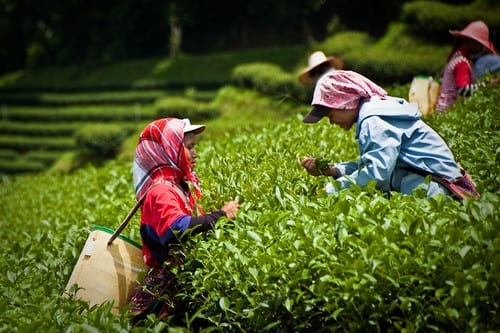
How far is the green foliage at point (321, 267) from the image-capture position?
3.10 m

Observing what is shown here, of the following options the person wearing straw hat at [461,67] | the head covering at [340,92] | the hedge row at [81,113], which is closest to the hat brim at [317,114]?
the head covering at [340,92]

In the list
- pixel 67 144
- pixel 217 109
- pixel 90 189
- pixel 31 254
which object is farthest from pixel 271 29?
pixel 31 254

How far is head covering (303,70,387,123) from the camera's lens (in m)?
4.05

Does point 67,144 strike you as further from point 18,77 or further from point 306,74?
point 306,74

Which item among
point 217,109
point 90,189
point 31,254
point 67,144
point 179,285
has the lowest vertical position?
point 67,144

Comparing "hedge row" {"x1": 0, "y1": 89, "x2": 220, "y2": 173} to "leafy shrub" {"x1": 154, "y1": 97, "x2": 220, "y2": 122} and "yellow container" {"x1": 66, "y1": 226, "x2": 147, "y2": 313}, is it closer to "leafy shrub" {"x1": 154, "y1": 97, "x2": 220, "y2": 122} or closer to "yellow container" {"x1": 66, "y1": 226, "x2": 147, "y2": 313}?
"leafy shrub" {"x1": 154, "y1": 97, "x2": 220, "y2": 122}

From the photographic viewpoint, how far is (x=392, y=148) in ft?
12.4

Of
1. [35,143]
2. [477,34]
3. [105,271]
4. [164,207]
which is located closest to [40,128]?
[35,143]

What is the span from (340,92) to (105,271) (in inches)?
63.0

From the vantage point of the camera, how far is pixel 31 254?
5457 millimetres

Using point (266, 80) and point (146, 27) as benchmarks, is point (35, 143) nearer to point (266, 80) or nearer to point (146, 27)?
point (146, 27)

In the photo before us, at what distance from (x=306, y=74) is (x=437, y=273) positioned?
479cm

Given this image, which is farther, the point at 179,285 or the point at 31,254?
the point at 31,254

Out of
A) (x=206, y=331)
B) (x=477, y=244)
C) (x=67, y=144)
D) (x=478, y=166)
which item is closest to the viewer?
(x=477, y=244)
